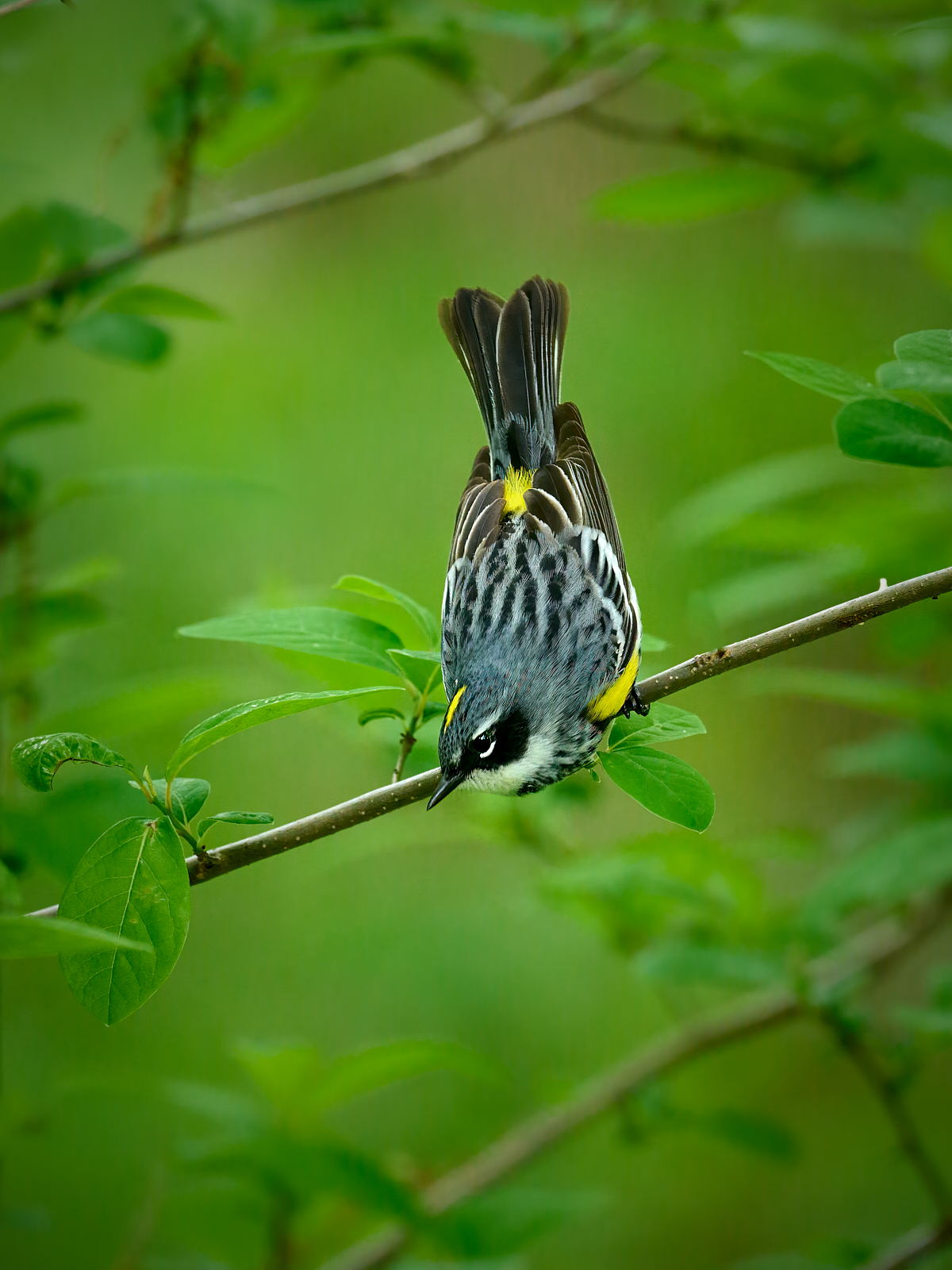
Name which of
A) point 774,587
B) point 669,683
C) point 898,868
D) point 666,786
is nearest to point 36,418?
point 669,683

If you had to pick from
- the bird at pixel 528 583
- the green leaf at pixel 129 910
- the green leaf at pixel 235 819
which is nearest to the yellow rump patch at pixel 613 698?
the bird at pixel 528 583

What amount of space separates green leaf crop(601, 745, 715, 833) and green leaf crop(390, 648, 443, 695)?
318 mm

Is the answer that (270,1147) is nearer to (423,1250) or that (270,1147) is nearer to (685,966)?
(423,1250)

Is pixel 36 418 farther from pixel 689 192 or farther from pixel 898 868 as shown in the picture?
pixel 898 868

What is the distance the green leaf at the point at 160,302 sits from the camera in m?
1.89

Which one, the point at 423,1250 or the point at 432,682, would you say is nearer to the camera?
the point at 432,682

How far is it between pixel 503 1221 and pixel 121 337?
1.67 m

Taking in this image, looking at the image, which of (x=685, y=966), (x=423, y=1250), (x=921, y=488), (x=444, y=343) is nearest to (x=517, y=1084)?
(x=423, y=1250)

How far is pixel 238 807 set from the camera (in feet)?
14.1

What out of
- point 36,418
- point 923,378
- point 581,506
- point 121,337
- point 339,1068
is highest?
point 121,337

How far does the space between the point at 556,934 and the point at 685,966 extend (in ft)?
8.41

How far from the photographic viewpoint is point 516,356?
2.18 meters

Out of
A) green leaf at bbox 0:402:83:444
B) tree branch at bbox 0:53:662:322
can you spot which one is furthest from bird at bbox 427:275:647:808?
green leaf at bbox 0:402:83:444

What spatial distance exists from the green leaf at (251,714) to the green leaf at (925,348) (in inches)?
29.0
